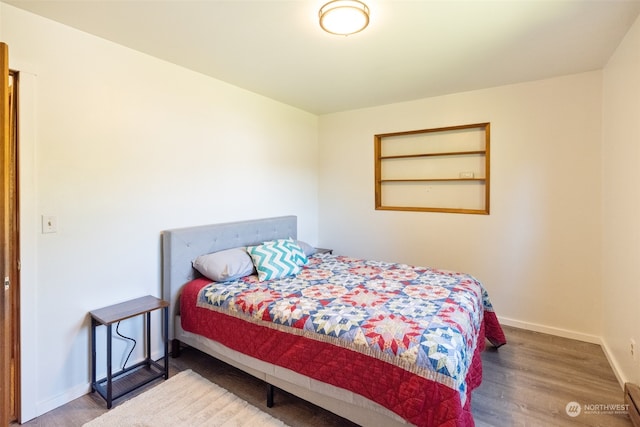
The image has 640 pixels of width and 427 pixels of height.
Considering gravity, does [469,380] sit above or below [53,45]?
below

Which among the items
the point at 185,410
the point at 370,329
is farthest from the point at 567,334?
the point at 185,410

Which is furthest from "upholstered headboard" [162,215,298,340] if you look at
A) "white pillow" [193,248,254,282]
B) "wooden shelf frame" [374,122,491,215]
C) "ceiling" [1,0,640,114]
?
"wooden shelf frame" [374,122,491,215]

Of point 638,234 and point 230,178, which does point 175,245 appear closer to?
point 230,178

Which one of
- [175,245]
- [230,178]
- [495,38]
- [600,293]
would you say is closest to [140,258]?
[175,245]

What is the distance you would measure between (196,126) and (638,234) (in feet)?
11.3

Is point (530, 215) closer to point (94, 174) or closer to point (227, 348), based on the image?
point (227, 348)

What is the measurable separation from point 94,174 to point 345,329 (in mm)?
2059

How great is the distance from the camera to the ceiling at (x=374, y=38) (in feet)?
6.12

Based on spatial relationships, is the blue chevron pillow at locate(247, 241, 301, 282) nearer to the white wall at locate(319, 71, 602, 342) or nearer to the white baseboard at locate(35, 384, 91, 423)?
the white baseboard at locate(35, 384, 91, 423)

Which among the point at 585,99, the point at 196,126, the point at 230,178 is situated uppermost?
the point at 585,99

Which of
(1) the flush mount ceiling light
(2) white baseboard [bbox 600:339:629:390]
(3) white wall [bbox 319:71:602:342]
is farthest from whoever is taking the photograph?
(3) white wall [bbox 319:71:602:342]

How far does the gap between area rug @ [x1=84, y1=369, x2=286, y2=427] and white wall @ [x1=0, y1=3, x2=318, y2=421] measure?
0.45m

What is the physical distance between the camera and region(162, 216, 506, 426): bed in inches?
58.7

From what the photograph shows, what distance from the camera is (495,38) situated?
2217mm
